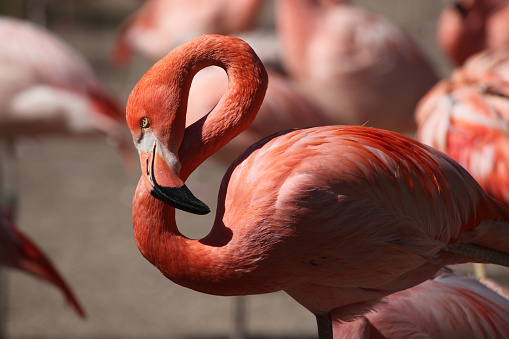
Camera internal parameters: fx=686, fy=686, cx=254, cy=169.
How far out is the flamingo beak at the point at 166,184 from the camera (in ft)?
3.71

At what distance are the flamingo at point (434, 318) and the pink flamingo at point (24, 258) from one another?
1431 mm

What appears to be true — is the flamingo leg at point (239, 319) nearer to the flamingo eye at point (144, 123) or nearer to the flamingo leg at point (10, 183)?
the flamingo leg at point (10, 183)

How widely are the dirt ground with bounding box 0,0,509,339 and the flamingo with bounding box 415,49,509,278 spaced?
1.54 meters

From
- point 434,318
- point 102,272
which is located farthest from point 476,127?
point 102,272

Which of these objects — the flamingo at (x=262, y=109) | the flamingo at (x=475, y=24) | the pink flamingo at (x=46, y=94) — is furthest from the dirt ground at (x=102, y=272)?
the flamingo at (x=475, y=24)

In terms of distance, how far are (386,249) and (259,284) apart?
0.23 metres

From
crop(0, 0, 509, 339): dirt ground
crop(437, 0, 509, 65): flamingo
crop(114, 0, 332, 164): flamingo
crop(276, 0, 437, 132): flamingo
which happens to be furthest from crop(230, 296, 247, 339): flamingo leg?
crop(437, 0, 509, 65): flamingo

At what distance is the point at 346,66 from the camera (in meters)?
3.50

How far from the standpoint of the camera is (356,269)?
1.18 metres

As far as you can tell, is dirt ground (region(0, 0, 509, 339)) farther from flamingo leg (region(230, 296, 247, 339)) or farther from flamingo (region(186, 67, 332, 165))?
flamingo (region(186, 67, 332, 165))

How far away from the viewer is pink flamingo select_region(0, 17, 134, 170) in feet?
11.6

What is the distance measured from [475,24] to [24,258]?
2392 mm

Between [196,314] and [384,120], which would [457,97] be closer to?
[384,120]

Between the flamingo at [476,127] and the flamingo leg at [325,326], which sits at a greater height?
the flamingo at [476,127]
